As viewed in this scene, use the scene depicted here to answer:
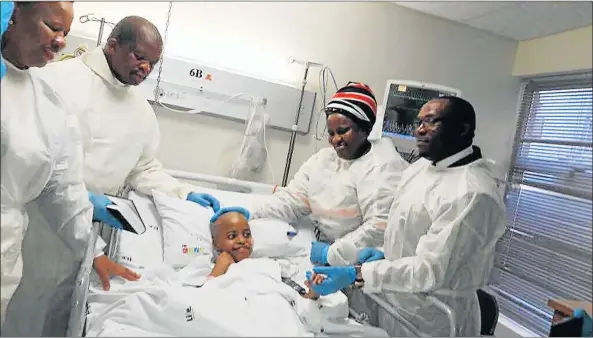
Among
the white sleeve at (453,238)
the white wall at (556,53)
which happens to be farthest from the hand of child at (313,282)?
the white wall at (556,53)

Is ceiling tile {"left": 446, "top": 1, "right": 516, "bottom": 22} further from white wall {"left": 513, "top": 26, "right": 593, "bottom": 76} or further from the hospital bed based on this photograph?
the hospital bed

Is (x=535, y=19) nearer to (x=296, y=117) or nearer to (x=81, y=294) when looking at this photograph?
(x=296, y=117)

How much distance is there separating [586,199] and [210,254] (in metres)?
1.13

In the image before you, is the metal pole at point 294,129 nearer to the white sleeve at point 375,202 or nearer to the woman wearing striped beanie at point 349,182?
the woman wearing striped beanie at point 349,182

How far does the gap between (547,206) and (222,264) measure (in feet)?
3.13

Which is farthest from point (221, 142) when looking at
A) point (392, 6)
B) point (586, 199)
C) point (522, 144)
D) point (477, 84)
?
point (586, 199)

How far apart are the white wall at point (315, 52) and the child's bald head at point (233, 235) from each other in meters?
0.24

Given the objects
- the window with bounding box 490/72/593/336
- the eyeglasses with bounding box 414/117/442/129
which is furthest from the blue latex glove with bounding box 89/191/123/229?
the window with bounding box 490/72/593/336

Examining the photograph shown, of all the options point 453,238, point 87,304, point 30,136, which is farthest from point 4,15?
point 453,238

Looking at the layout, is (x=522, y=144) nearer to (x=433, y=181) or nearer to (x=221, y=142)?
(x=433, y=181)

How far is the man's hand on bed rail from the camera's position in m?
1.33

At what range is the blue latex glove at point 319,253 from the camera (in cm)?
136

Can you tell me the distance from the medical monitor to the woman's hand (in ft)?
2.01

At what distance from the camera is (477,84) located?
1.17 m
